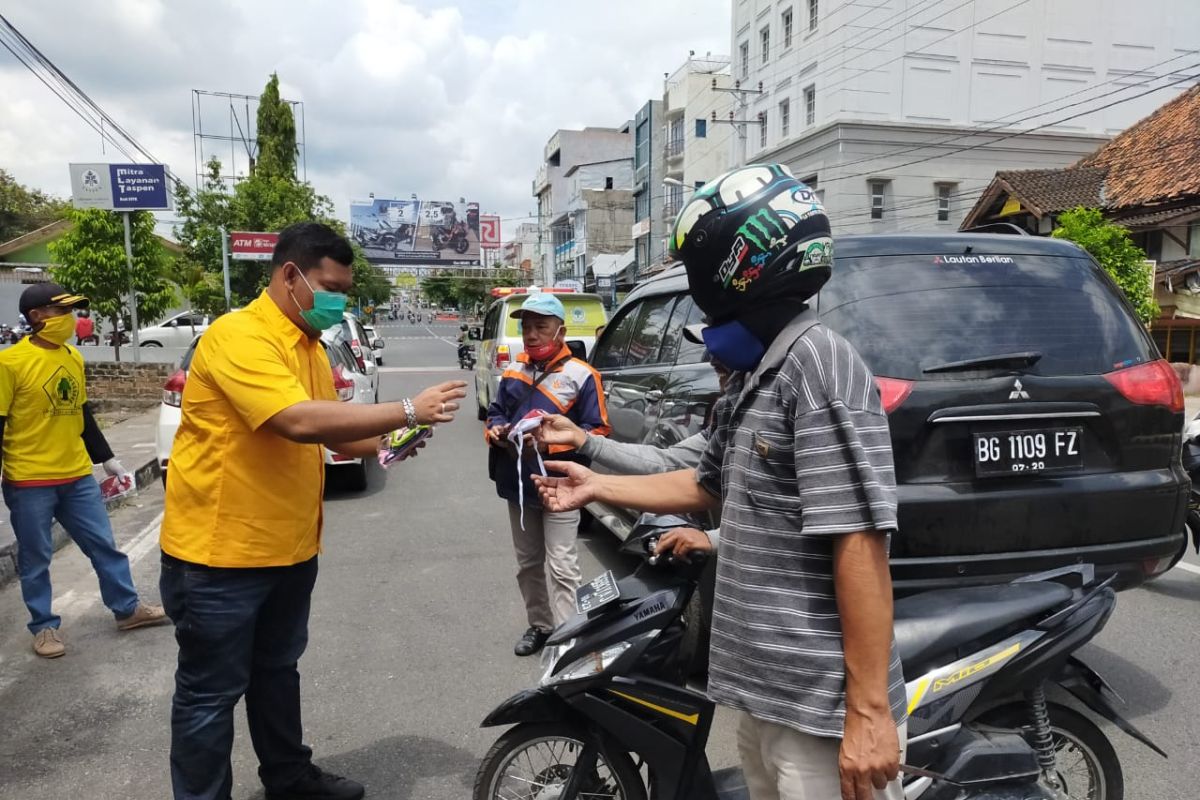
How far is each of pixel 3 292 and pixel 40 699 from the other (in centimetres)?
3874

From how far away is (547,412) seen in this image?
3777 mm

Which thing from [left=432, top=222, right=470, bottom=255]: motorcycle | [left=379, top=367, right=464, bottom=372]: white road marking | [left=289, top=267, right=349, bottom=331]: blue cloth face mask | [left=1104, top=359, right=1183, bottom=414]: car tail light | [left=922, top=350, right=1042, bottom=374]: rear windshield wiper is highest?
[left=432, top=222, right=470, bottom=255]: motorcycle

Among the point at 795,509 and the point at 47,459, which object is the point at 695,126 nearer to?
the point at 47,459

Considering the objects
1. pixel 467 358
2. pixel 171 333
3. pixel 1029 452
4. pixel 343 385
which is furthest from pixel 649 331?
pixel 171 333

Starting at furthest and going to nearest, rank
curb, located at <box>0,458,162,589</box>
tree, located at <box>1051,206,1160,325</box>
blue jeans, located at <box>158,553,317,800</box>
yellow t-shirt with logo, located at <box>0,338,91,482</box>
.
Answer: tree, located at <box>1051,206,1160,325</box>
curb, located at <box>0,458,162,589</box>
yellow t-shirt with logo, located at <box>0,338,91,482</box>
blue jeans, located at <box>158,553,317,800</box>

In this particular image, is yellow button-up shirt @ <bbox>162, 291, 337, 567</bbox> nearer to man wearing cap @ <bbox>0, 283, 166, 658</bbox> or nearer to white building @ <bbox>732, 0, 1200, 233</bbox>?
man wearing cap @ <bbox>0, 283, 166, 658</bbox>

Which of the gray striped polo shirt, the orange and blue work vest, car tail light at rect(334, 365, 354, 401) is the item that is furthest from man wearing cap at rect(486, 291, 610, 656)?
car tail light at rect(334, 365, 354, 401)

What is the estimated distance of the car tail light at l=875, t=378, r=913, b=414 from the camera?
2875 mm

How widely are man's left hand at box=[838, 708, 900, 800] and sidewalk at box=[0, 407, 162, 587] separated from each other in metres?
5.58

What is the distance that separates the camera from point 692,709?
7.10ft

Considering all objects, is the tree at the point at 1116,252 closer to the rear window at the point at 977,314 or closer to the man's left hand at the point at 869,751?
the rear window at the point at 977,314

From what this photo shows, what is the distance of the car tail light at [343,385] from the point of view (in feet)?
24.4

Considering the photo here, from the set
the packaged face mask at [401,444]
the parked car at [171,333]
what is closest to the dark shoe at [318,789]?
the packaged face mask at [401,444]

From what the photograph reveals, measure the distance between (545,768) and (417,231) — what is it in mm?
66349
